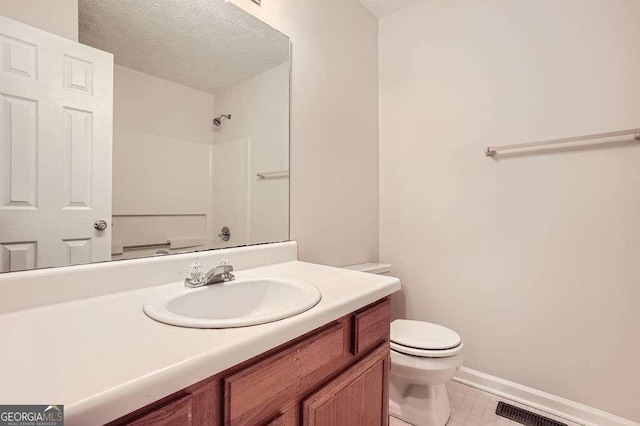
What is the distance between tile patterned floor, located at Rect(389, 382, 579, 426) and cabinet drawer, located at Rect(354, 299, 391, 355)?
2.51 ft

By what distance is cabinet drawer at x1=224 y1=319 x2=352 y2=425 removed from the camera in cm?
54

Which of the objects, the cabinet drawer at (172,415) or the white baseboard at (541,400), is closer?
the cabinet drawer at (172,415)

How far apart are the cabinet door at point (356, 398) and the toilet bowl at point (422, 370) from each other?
1.14 ft

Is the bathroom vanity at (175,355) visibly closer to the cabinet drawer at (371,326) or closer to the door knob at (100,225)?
A: the cabinet drawer at (371,326)

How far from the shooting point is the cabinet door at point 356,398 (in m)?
0.69

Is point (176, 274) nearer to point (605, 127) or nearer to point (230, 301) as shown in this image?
point (230, 301)

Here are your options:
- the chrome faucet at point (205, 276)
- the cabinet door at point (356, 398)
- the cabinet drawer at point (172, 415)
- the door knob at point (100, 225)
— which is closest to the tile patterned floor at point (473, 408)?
the cabinet door at point (356, 398)

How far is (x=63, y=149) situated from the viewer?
0.78 metres

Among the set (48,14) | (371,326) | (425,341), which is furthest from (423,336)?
(48,14)

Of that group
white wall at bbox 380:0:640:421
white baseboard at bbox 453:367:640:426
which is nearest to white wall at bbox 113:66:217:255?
white wall at bbox 380:0:640:421

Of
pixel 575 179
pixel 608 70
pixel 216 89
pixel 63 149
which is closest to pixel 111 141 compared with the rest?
pixel 63 149

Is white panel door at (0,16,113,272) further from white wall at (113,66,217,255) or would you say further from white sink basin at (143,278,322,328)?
white sink basin at (143,278,322,328)

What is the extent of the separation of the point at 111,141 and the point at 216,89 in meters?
0.43

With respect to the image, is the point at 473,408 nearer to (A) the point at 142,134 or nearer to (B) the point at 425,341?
(B) the point at 425,341
